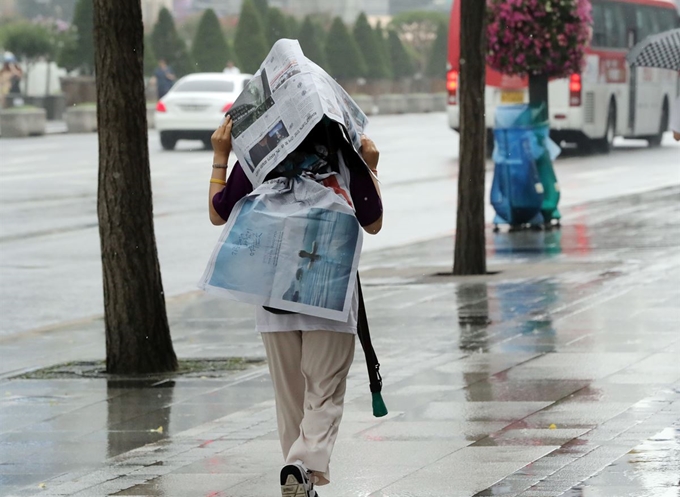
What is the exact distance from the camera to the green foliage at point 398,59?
7375cm

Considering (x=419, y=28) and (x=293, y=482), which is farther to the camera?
(x=419, y=28)

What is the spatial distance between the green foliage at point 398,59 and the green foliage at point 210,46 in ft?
58.7

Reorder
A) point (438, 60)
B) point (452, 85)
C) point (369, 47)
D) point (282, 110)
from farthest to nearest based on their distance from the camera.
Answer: point (438, 60) < point (369, 47) < point (452, 85) < point (282, 110)

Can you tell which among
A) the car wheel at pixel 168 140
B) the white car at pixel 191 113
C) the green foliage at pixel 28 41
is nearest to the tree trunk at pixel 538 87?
the white car at pixel 191 113

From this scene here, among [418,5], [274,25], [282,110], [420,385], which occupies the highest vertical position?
[418,5]

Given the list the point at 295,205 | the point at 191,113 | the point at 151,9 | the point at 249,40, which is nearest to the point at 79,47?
the point at 249,40

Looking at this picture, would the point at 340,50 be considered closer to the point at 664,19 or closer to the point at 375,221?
the point at 664,19

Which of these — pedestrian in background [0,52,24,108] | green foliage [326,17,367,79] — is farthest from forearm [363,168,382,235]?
green foliage [326,17,367,79]

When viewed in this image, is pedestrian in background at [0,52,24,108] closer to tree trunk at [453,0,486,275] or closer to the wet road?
the wet road

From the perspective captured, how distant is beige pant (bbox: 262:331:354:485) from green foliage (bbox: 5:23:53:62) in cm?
4846

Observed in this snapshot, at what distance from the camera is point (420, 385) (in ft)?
27.8

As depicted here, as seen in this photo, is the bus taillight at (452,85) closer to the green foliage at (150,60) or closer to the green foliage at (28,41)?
the green foliage at (150,60)

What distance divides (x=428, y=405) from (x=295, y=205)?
8.06ft

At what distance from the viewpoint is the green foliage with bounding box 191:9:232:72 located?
5619cm
